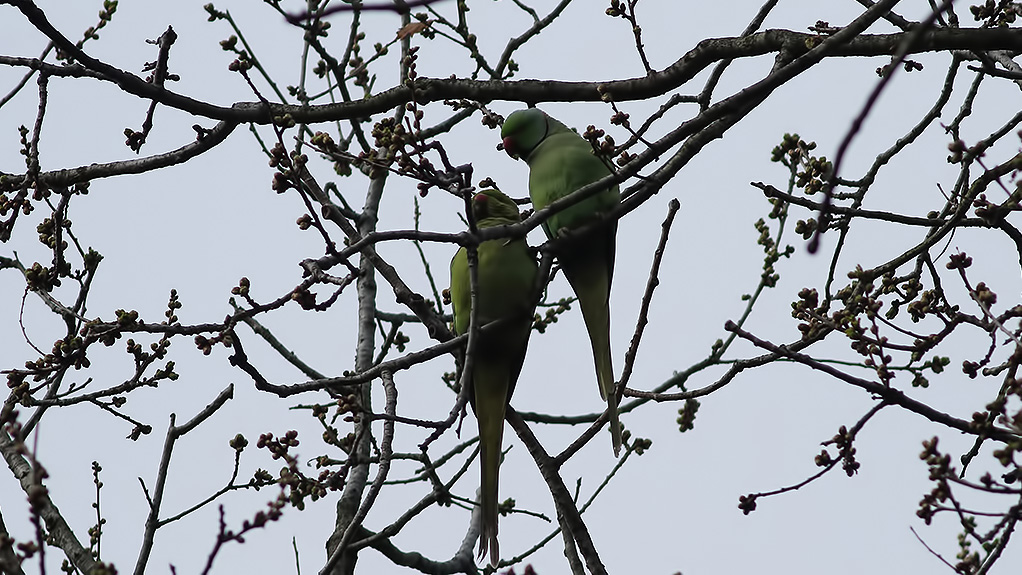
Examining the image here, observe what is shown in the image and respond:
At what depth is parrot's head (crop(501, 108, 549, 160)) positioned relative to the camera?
3.99 m

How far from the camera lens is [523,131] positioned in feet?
13.2

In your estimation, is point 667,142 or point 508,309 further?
point 508,309

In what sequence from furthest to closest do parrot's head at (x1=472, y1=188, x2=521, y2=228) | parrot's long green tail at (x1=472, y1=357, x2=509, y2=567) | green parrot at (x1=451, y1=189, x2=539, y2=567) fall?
parrot's head at (x1=472, y1=188, x2=521, y2=228)
green parrot at (x1=451, y1=189, x2=539, y2=567)
parrot's long green tail at (x1=472, y1=357, x2=509, y2=567)

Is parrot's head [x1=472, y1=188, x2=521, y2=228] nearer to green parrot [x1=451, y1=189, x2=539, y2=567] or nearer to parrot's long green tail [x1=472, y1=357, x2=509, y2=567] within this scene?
green parrot [x1=451, y1=189, x2=539, y2=567]

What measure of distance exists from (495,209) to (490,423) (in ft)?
3.10

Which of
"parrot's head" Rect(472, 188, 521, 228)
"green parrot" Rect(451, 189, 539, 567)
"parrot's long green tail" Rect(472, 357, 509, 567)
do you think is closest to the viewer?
Answer: "parrot's long green tail" Rect(472, 357, 509, 567)

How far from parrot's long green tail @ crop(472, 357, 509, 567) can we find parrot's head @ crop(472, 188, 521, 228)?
2.10 feet

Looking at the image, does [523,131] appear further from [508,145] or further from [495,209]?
[495,209]

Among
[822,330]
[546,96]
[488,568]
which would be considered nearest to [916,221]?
[822,330]

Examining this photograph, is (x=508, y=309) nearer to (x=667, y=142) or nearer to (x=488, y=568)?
(x=488, y=568)

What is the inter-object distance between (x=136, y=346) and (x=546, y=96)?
1.80 meters

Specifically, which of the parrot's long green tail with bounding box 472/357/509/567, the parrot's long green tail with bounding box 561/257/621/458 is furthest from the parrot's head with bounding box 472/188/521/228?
the parrot's long green tail with bounding box 472/357/509/567

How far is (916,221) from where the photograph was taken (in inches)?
126

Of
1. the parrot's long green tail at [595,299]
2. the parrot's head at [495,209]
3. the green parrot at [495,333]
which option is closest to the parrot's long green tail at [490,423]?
the green parrot at [495,333]
